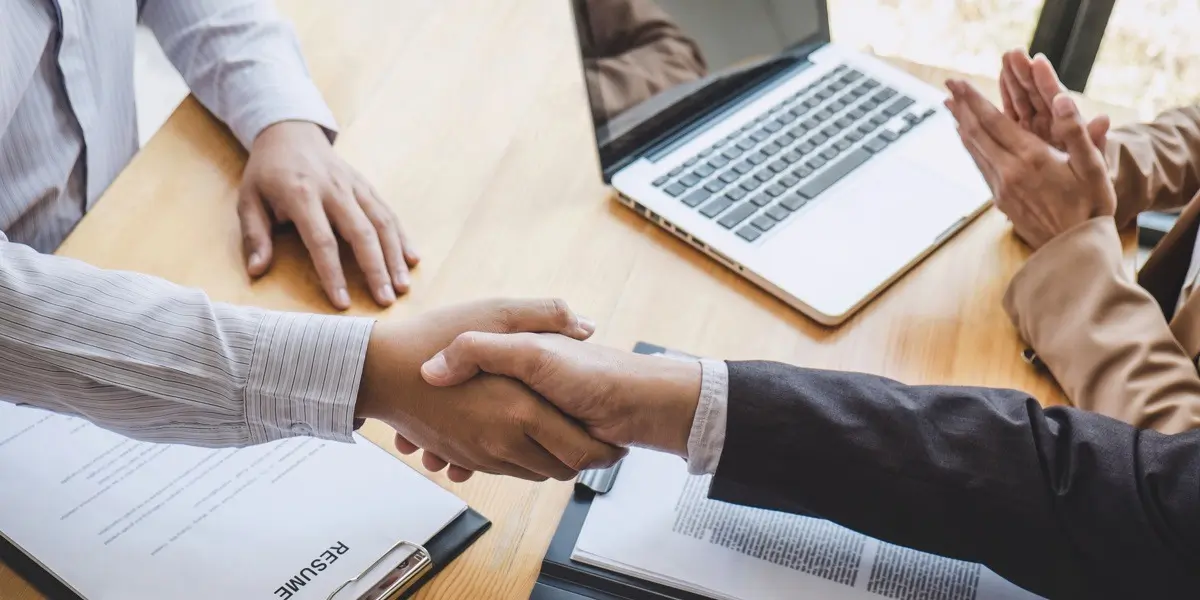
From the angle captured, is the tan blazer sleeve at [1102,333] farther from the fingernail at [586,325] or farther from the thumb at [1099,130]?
the fingernail at [586,325]

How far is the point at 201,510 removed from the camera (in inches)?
32.3

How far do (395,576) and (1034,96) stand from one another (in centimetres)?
84

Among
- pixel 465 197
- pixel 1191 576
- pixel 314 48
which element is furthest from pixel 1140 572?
pixel 314 48

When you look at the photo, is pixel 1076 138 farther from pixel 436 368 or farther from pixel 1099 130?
pixel 436 368

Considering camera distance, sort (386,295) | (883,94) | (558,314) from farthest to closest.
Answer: (883,94) → (386,295) → (558,314)

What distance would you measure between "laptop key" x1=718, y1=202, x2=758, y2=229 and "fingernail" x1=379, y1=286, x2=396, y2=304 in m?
0.35

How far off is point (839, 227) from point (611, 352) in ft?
1.13

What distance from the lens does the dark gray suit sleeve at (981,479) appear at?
0.79m

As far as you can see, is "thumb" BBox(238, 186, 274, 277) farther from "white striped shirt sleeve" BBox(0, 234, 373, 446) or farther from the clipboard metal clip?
the clipboard metal clip

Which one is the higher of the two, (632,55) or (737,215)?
(632,55)

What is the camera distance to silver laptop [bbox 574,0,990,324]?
1052 millimetres

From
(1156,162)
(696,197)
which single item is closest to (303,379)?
(696,197)

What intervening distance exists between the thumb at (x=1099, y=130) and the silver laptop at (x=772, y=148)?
125mm

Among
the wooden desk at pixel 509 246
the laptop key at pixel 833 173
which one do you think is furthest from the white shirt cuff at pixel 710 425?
the laptop key at pixel 833 173
